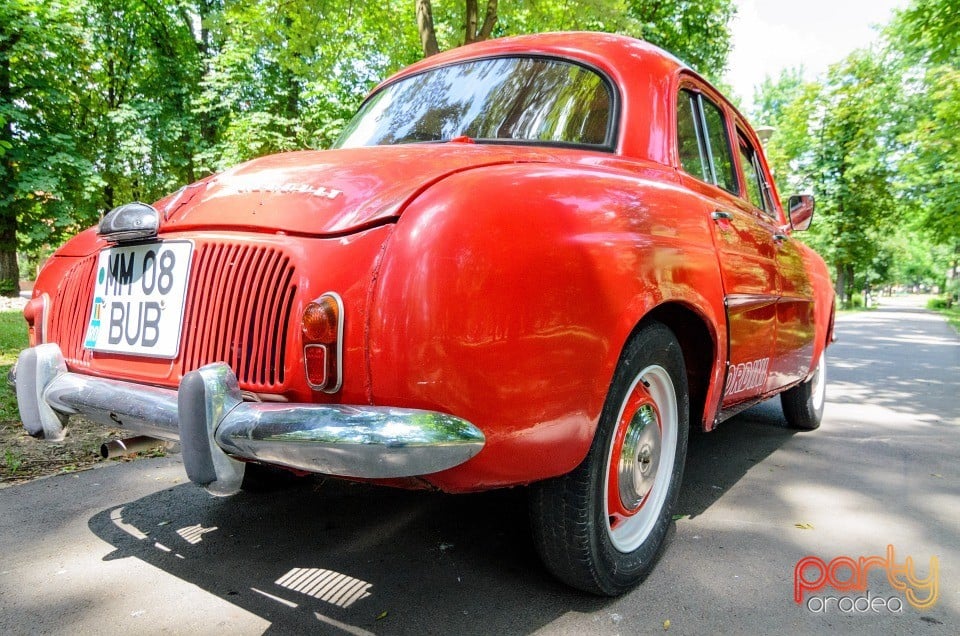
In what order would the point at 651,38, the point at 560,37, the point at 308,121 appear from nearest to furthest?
the point at 560,37 → the point at 308,121 → the point at 651,38

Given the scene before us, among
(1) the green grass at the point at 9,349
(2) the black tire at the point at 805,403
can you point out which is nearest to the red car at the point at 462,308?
(1) the green grass at the point at 9,349

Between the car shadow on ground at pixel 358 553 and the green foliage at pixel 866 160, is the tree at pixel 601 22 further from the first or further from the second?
the car shadow on ground at pixel 358 553

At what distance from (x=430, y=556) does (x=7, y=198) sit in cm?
1767

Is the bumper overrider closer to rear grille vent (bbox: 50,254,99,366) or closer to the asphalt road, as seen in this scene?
rear grille vent (bbox: 50,254,99,366)

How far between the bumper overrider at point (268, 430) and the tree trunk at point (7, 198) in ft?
49.0

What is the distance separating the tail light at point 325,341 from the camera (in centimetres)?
154

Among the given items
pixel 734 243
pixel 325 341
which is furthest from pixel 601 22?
pixel 325 341

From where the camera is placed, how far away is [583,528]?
1857mm

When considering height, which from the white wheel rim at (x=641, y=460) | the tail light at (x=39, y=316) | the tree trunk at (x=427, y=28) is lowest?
the white wheel rim at (x=641, y=460)

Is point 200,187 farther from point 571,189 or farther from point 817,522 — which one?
point 817,522

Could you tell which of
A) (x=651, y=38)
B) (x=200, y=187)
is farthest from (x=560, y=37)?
(x=651, y=38)

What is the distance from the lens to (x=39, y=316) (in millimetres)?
2307

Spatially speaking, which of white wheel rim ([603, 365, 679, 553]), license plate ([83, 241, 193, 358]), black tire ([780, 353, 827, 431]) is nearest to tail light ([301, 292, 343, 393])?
license plate ([83, 241, 193, 358])

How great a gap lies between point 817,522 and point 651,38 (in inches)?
605
